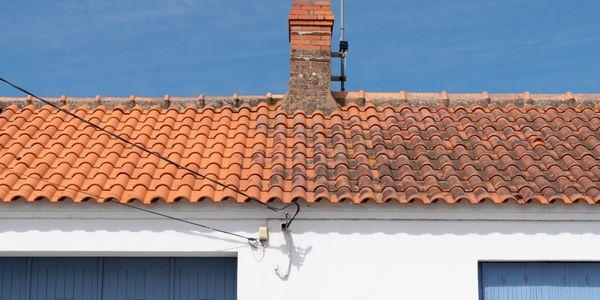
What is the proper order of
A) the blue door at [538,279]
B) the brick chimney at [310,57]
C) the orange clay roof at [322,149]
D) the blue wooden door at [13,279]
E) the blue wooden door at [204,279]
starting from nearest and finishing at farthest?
1. the orange clay roof at [322,149]
2. the blue door at [538,279]
3. the blue wooden door at [204,279]
4. the blue wooden door at [13,279]
5. the brick chimney at [310,57]

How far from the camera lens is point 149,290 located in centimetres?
1036

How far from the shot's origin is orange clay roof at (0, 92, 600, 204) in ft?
32.1

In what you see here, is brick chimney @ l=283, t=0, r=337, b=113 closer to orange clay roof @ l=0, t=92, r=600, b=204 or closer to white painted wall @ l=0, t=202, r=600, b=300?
orange clay roof @ l=0, t=92, r=600, b=204

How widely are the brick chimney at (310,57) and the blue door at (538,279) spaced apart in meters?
3.70

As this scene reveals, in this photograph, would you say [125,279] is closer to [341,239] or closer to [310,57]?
[341,239]

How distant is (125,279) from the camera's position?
10.4 meters

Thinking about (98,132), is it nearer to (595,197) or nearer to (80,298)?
(80,298)

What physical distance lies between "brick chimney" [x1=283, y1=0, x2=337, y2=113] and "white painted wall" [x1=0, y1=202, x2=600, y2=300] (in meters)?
2.95

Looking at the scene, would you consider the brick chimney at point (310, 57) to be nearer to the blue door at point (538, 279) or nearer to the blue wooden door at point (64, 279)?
the blue door at point (538, 279)

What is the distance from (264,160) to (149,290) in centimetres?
221

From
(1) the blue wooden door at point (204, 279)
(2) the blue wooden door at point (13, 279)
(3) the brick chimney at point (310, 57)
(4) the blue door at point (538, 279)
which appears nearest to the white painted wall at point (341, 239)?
(4) the blue door at point (538, 279)

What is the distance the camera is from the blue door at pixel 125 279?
408 inches

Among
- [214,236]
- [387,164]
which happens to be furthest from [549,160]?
[214,236]

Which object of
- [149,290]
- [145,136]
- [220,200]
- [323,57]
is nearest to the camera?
[220,200]
